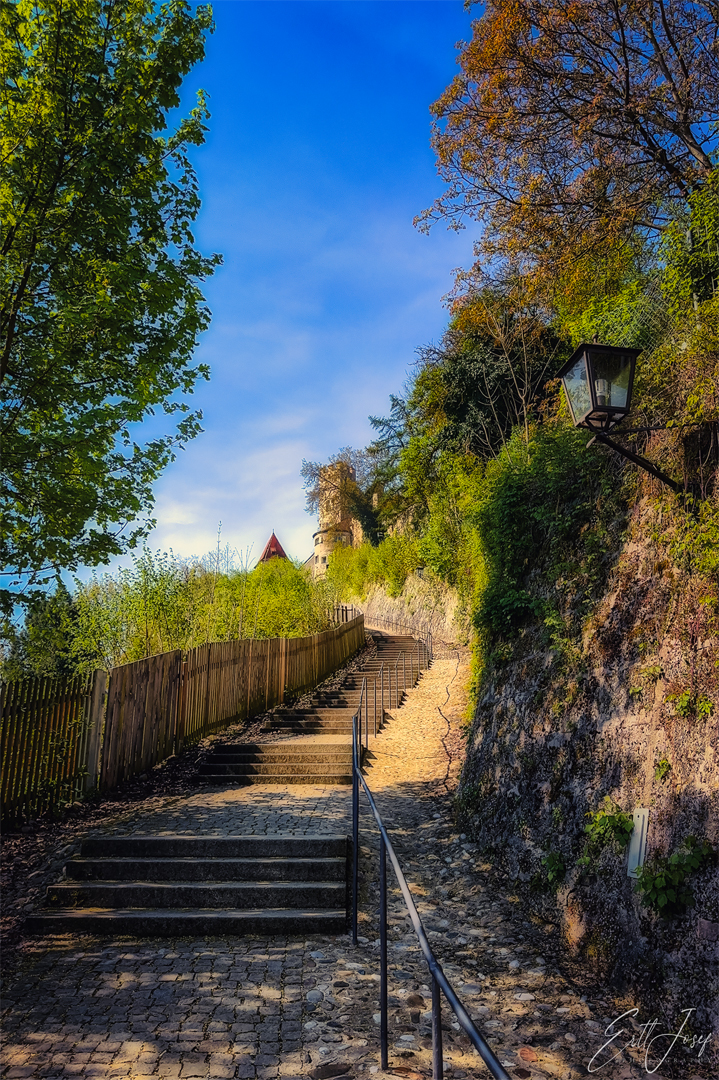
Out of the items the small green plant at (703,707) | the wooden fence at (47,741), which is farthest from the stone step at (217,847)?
the small green plant at (703,707)

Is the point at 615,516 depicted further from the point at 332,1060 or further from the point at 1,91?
the point at 1,91

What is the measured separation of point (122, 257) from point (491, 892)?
6.85 m

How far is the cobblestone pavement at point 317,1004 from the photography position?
10.8 ft

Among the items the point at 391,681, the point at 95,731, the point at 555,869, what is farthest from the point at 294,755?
the point at 391,681

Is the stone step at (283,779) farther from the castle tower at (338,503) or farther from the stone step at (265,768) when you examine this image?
the castle tower at (338,503)

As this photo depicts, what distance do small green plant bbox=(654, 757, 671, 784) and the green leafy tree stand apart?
5.12 metres

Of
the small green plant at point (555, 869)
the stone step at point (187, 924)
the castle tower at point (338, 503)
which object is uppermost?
the castle tower at point (338, 503)

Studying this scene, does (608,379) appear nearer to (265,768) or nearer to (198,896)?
(198,896)

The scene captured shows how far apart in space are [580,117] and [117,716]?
961 cm

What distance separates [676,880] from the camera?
3.75 m

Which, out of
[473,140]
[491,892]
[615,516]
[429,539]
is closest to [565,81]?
[473,140]

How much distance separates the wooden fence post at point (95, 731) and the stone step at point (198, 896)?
2777 millimetres

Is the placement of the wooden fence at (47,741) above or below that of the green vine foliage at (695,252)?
below

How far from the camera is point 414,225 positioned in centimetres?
920
